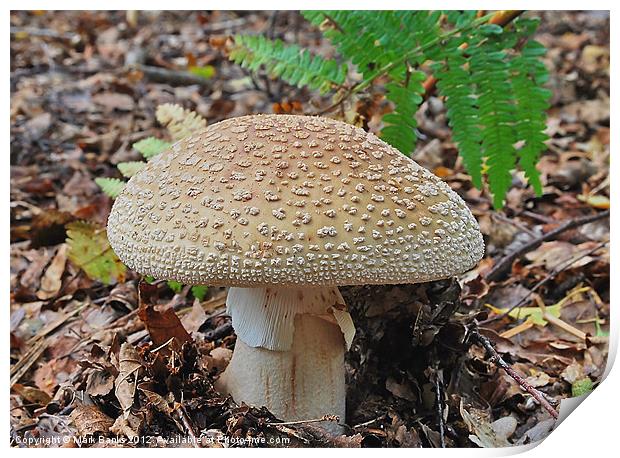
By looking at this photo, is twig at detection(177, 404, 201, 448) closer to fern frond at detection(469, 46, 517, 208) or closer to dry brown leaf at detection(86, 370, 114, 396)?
dry brown leaf at detection(86, 370, 114, 396)

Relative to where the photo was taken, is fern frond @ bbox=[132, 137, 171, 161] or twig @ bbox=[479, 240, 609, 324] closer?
twig @ bbox=[479, 240, 609, 324]

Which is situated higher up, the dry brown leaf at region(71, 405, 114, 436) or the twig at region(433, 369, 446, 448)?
the twig at region(433, 369, 446, 448)

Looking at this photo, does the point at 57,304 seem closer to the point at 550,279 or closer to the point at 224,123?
the point at 224,123

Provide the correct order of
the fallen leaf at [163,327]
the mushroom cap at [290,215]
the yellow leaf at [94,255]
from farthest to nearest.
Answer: the yellow leaf at [94,255]
the fallen leaf at [163,327]
the mushroom cap at [290,215]

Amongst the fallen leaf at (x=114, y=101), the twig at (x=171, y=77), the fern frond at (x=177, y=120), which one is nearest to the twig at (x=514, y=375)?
the fern frond at (x=177, y=120)

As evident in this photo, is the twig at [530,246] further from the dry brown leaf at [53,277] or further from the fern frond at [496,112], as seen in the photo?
the dry brown leaf at [53,277]

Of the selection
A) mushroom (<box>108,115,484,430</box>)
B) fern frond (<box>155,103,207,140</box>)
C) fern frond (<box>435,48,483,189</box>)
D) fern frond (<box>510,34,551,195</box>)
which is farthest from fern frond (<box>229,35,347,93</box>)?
mushroom (<box>108,115,484,430</box>)

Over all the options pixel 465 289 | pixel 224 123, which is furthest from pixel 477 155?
pixel 224 123

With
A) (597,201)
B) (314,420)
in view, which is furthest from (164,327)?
(597,201)
